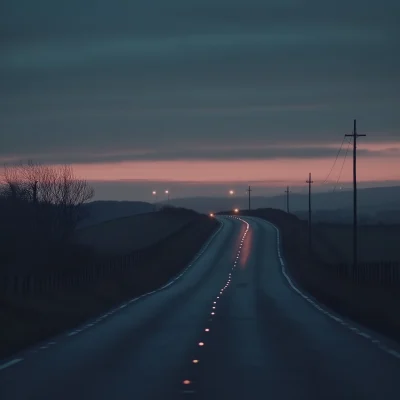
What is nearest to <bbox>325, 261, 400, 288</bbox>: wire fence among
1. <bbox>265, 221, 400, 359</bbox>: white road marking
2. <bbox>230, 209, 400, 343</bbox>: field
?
<bbox>230, 209, 400, 343</bbox>: field

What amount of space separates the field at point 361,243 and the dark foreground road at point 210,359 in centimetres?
4761

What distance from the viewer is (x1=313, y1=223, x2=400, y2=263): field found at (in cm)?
8469

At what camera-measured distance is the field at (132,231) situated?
102 metres

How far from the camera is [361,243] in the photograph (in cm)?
10112

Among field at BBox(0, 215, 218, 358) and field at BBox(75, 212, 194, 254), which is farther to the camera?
field at BBox(75, 212, 194, 254)

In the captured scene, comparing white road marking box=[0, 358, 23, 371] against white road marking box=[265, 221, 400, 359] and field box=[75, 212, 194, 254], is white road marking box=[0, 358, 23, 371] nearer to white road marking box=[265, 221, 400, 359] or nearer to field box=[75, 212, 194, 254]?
white road marking box=[265, 221, 400, 359]

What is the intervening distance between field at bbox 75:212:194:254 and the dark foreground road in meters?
63.3

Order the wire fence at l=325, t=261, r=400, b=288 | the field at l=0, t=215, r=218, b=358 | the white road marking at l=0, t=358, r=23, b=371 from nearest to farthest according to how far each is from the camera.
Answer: the white road marking at l=0, t=358, r=23, b=371 < the field at l=0, t=215, r=218, b=358 < the wire fence at l=325, t=261, r=400, b=288

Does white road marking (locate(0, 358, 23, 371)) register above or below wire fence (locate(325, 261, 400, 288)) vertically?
above

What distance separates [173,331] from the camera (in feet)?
84.3

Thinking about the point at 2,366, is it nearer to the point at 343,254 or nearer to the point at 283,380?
the point at 283,380

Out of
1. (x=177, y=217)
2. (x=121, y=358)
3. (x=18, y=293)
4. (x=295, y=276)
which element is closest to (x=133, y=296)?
(x=18, y=293)

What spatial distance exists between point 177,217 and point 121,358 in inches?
4892

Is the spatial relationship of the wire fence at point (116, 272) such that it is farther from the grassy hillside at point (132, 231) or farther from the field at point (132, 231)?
the grassy hillside at point (132, 231)
